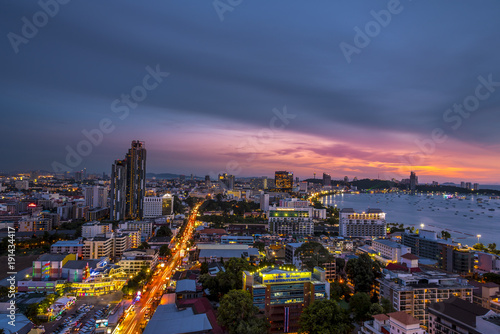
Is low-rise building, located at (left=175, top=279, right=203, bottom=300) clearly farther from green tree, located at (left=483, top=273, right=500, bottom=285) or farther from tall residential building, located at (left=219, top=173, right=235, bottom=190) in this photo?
tall residential building, located at (left=219, top=173, right=235, bottom=190)

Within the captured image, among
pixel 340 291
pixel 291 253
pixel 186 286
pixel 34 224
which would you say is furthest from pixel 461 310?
pixel 34 224

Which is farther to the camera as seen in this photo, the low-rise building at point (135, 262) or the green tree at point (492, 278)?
the low-rise building at point (135, 262)

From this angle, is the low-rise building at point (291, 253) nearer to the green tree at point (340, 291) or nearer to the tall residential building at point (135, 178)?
the green tree at point (340, 291)

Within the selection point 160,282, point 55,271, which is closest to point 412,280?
point 160,282

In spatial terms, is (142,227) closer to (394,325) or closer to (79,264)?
(79,264)

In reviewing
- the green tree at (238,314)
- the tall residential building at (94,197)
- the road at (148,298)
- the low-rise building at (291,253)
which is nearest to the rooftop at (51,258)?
the road at (148,298)
